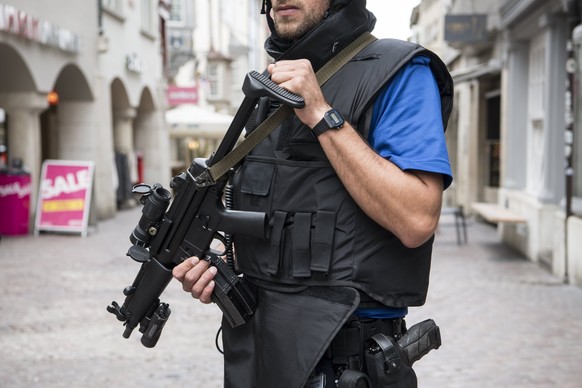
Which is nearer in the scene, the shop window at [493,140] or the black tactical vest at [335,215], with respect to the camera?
the black tactical vest at [335,215]

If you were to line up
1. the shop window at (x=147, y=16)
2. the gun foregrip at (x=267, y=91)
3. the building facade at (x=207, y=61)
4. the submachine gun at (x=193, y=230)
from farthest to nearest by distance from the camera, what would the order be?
the building facade at (x=207, y=61)
the shop window at (x=147, y=16)
the submachine gun at (x=193, y=230)
the gun foregrip at (x=267, y=91)

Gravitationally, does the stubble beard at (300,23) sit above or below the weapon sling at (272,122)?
above

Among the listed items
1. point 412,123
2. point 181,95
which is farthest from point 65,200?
point 412,123

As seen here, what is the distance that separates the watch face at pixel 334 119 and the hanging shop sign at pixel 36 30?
1222cm

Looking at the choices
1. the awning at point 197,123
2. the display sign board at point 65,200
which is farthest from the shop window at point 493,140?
the display sign board at point 65,200

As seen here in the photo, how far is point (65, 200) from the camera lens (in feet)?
50.6

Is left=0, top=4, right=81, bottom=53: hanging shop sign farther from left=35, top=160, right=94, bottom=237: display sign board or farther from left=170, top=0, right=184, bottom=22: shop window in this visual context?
left=170, top=0, right=184, bottom=22: shop window

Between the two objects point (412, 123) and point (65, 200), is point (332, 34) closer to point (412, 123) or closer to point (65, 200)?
point (412, 123)

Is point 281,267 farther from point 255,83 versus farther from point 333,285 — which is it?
point 255,83

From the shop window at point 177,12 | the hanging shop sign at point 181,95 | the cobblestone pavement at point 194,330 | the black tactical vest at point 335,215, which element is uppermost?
the shop window at point 177,12

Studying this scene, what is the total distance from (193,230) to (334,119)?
21.6 inches

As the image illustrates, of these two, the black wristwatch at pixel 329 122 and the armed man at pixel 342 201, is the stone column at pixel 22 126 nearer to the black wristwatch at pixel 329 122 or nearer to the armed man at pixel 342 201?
the armed man at pixel 342 201

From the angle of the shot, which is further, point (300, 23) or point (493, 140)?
point (493, 140)

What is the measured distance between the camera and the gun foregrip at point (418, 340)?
242 cm
